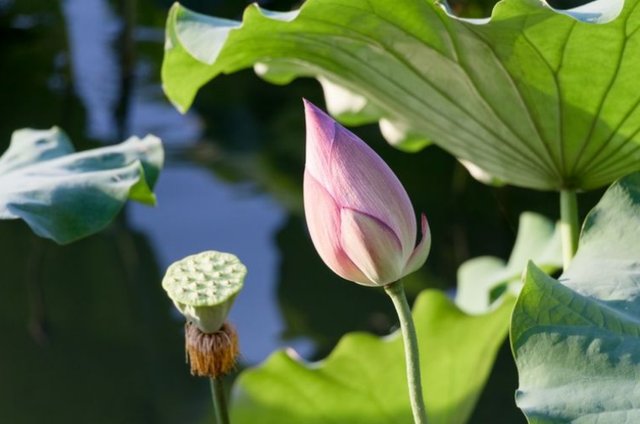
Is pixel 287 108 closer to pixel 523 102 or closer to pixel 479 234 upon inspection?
pixel 479 234

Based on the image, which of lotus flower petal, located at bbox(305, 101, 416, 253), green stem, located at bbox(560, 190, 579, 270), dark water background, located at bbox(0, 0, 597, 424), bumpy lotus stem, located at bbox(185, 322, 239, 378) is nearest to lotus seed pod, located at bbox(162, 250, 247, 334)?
bumpy lotus stem, located at bbox(185, 322, 239, 378)

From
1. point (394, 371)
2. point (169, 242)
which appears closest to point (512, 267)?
point (394, 371)

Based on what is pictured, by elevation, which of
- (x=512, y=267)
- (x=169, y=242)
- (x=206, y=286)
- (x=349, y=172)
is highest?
(x=349, y=172)

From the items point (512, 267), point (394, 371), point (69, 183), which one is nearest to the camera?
point (69, 183)

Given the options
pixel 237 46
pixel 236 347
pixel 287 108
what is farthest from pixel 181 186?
pixel 236 347

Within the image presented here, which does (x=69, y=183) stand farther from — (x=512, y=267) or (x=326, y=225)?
(x=512, y=267)

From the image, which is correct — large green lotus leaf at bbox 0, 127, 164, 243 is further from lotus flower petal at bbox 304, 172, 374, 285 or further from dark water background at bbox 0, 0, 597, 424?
dark water background at bbox 0, 0, 597, 424
